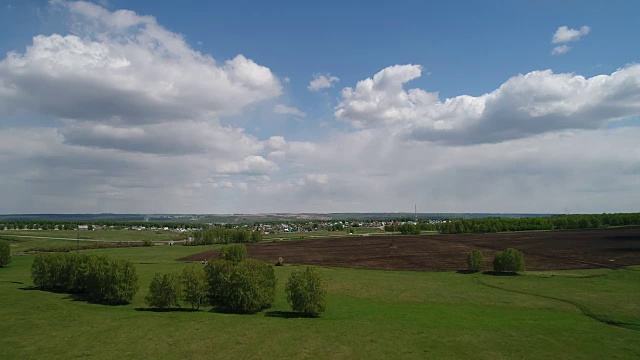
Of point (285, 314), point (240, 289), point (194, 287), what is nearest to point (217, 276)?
point (194, 287)

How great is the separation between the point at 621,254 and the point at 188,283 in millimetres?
101710

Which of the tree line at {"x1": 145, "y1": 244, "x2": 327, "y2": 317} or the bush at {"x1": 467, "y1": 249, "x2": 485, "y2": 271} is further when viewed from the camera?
the bush at {"x1": 467, "y1": 249, "x2": 485, "y2": 271}

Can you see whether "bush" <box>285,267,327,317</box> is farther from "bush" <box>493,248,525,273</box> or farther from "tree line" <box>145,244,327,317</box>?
"bush" <box>493,248,525,273</box>

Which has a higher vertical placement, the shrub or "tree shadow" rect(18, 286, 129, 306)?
the shrub

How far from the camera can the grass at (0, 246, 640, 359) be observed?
35.2 meters

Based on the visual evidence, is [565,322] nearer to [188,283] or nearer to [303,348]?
[303,348]

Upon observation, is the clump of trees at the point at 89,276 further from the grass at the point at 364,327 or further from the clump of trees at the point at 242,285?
the clump of trees at the point at 242,285

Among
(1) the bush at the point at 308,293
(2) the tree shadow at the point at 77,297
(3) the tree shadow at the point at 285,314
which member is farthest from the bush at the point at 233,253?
(1) the bush at the point at 308,293

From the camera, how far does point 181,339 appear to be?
3862 centimetres

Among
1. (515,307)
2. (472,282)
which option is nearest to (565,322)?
(515,307)

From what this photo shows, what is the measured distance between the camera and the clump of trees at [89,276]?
5581 centimetres

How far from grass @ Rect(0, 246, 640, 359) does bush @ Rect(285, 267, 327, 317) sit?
7.55 ft

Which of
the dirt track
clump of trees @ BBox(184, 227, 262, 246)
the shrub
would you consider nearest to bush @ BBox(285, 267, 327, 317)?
the shrub

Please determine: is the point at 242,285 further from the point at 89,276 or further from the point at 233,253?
the point at 233,253
